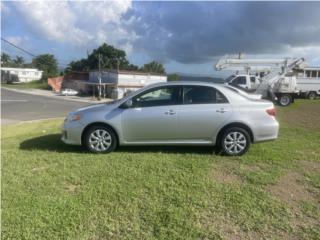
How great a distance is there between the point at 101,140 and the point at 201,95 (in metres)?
2.15

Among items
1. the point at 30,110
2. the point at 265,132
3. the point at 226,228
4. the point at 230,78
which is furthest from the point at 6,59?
the point at 226,228

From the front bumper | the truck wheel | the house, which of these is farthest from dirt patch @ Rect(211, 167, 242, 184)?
the house

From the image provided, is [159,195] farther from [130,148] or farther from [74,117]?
[74,117]

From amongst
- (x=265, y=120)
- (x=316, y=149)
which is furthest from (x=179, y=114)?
(x=316, y=149)

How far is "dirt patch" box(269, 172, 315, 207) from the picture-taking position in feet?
15.2

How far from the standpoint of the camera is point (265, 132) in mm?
6977

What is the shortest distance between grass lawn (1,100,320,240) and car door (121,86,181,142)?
0.35 metres

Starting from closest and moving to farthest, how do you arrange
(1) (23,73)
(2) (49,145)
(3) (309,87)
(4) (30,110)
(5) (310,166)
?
(5) (310,166)
(2) (49,145)
(4) (30,110)
(3) (309,87)
(1) (23,73)

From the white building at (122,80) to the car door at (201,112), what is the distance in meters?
50.7

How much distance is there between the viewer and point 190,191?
4793 millimetres

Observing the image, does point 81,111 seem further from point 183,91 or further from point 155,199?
point 155,199

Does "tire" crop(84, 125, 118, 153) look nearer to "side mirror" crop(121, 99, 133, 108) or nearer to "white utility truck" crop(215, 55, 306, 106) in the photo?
"side mirror" crop(121, 99, 133, 108)

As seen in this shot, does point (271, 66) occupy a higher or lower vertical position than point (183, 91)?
higher

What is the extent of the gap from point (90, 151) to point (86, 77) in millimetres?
69158
